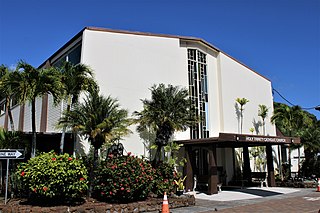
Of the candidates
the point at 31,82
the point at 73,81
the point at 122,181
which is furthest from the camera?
the point at 73,81

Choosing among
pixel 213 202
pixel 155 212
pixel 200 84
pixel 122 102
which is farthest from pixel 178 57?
pixel 155 212

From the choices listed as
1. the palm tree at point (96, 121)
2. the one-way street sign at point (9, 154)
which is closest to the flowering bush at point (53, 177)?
the one-way street sign at point (9, 154)

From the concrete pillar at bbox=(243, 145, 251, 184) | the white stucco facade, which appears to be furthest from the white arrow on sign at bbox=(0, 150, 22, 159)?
the concrete pillar at bbox=(243, 145, 251, 184)

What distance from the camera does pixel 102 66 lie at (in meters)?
17.2

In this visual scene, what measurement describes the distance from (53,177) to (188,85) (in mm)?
12024

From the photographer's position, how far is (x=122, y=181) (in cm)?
1202

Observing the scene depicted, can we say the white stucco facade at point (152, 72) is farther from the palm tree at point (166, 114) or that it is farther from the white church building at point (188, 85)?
the palm tree at point (166, 114)

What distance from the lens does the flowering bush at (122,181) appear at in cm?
1205

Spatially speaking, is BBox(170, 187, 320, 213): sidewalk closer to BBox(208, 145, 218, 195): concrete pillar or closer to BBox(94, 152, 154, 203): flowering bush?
BBox(208, 145, 218, 195): concrete pillar

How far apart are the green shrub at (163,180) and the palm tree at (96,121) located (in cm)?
250

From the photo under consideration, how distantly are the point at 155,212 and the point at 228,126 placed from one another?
39.1ft

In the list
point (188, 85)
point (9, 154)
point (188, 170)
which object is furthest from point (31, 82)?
point (188, 85)

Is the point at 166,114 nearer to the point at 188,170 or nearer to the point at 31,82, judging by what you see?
the point at 188,170

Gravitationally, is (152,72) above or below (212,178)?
above
